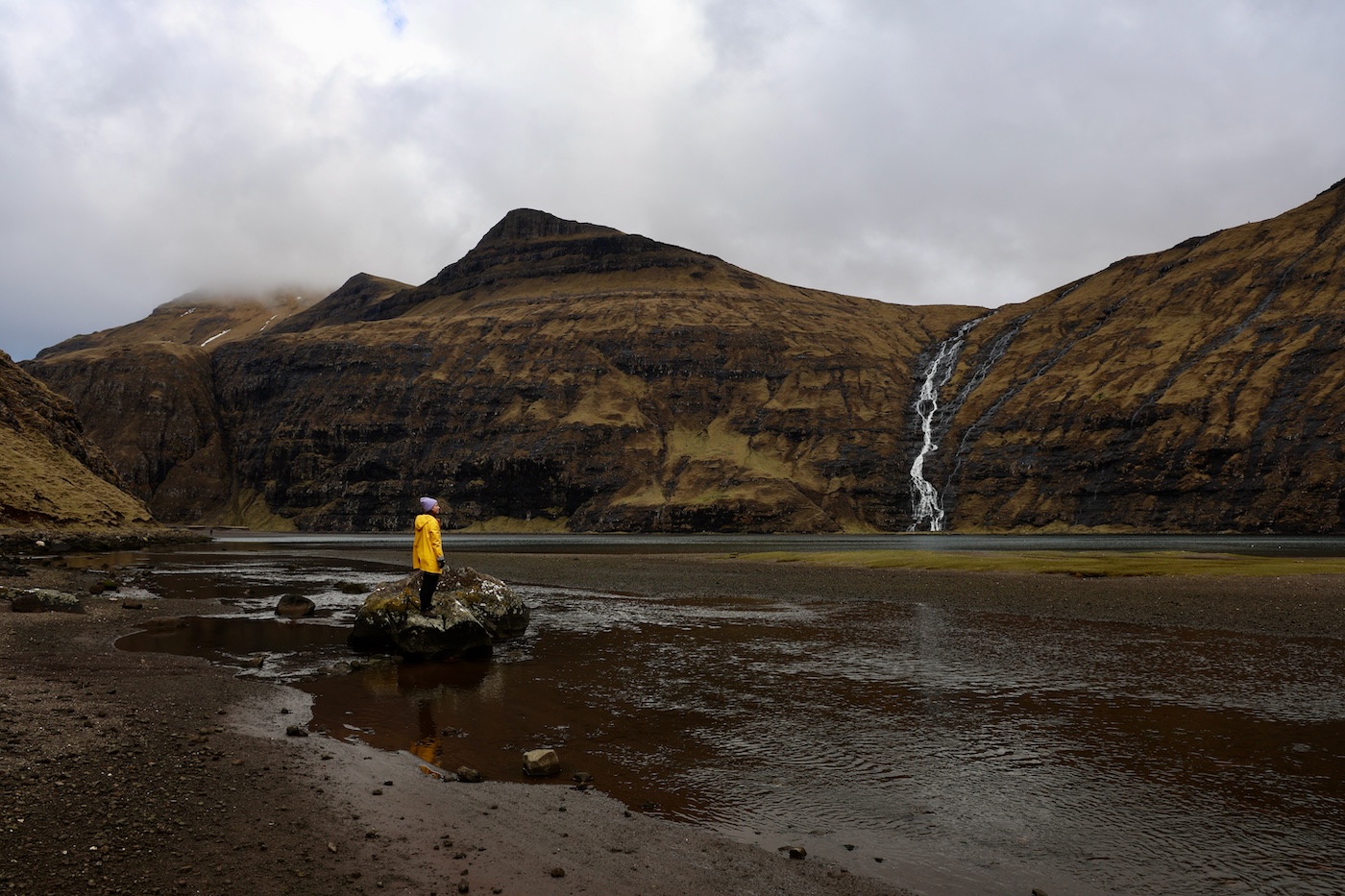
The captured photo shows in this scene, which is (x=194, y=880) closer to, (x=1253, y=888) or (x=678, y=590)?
(x=1253, y=888)

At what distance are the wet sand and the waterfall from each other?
146 meters

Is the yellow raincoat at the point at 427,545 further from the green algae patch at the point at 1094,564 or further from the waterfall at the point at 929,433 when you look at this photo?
the waterfall at the point at 929,433

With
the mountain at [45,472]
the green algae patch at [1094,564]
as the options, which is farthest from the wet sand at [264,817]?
the mountain at [45,472]

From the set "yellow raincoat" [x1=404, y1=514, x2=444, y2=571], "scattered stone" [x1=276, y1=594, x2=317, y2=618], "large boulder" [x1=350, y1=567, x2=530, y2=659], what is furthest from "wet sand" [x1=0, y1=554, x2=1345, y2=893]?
"scattered stone" [x1=276, y1=594, x2=317, y2=618]

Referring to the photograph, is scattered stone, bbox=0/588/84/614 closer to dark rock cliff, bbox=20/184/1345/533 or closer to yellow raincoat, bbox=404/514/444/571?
yellow raincoat, bbox=404/514/444/571

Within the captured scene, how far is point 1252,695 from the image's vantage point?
16.3 meters

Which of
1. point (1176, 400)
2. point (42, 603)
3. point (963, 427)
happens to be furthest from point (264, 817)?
point (963, 427)

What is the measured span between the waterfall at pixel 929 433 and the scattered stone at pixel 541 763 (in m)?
146

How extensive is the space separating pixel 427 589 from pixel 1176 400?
146406mm

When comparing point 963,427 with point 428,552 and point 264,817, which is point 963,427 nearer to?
point 428,552

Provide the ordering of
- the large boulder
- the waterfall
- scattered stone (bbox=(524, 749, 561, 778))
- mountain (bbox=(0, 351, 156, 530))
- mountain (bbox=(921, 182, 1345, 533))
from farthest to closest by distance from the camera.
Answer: the waterfall < mountain (bbox=(921, 182, 1345, 533)) < mountain (bbox=(0, 351, 156, 530)) < the large boulder < scattered stone (bbox=(524, 749, 561, 778))

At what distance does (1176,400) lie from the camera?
5256 inches

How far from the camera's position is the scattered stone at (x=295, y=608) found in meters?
29.3

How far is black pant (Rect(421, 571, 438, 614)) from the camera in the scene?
21156 millimetres
